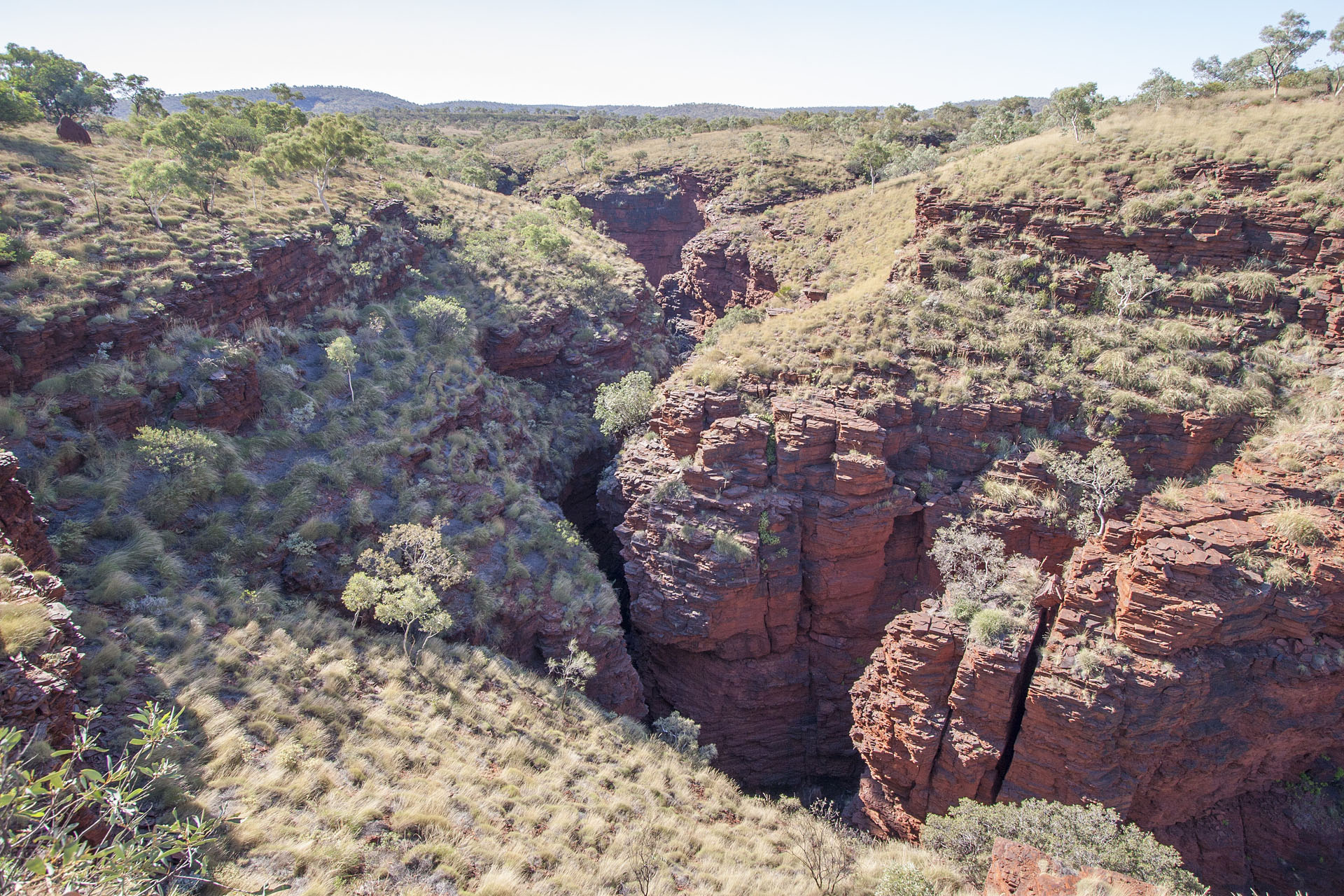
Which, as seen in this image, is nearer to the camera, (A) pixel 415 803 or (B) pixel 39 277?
(A) pixel 415 803

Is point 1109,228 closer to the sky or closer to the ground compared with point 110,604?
closer to the sky

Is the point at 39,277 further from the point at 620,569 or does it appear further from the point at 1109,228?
the point at 1109,228

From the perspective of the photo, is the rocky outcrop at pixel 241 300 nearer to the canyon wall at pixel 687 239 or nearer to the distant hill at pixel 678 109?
the canyon wall at pixel 687 239

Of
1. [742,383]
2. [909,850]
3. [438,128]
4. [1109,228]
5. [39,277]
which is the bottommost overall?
[909,850]

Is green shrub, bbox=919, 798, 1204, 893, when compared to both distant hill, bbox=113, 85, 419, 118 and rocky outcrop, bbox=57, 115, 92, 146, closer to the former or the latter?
rocky outcrop, bbox=57, 115, 92, 146

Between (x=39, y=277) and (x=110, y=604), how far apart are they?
11097 mm

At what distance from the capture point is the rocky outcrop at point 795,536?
19.3 m

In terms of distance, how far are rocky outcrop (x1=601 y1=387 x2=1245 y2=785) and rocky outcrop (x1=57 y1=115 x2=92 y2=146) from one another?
97.3 ft

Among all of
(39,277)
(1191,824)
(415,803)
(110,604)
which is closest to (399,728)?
(415,803)

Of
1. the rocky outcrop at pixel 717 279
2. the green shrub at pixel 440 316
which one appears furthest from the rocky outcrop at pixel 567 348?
the rocky outcrop at pixel 717 279

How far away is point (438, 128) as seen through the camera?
9556 cm

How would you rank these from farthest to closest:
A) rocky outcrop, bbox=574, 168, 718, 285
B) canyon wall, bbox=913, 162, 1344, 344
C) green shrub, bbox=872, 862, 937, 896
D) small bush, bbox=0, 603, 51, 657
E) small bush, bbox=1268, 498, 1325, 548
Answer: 1. rocky outcrop, bbox=574, 168, 718, 285
2. canyon wall, bbox=913, 162, 1344, 344
3. small bush, bbox=1268, 498, 1325, 548
4. green shrub, bbox=872, 862, 937, 896
5. small bush, bbox=0, 603, 51, 657

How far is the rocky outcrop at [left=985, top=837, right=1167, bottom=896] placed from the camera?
372 inches

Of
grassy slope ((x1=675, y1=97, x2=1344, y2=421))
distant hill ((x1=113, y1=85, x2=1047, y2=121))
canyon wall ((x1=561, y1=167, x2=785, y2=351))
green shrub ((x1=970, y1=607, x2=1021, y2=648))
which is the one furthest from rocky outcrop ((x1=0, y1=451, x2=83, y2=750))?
distant hill ((x1=113, y1=85, x2=1047, y2=121))
